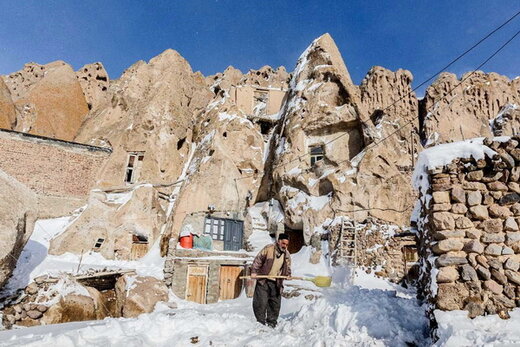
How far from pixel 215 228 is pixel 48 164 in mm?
13280

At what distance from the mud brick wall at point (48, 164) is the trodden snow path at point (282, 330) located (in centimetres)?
2016

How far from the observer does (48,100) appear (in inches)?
1297

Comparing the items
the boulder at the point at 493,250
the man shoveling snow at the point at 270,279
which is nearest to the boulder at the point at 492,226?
the boulder at the point at 493,250

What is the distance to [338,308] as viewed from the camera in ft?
17.4

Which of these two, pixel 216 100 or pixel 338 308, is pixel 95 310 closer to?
pixel 338 308

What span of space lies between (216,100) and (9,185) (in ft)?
81.5

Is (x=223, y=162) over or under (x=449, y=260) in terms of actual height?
over

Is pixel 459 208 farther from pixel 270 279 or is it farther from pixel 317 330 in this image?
pixel 270 279

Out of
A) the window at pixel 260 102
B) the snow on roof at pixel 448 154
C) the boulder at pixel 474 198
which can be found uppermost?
the window at pixel 260 102

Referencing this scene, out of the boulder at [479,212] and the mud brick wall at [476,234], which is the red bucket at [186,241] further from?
the boulder at [479,212]

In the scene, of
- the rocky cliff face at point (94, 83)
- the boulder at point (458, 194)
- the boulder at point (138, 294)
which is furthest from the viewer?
the rocky cliff face at point (94, 83)

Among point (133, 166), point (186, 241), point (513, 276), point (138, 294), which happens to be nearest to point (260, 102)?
point (133, 166)

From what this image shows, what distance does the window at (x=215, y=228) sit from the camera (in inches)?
830

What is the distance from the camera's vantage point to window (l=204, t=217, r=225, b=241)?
69.2 feet
